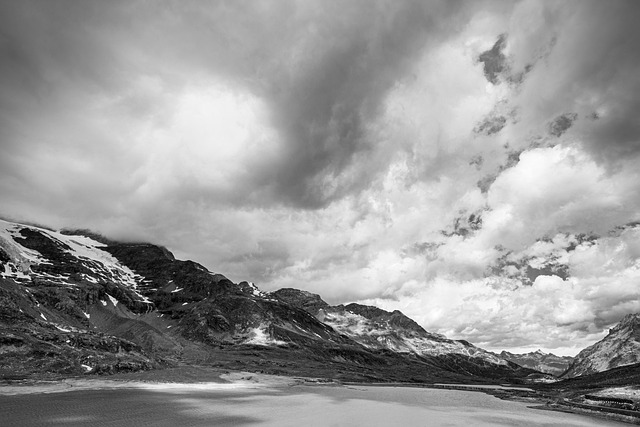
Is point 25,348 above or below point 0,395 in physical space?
above

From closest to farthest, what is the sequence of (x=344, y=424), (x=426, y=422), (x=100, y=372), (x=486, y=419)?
(x=344, y=424)
(x=426, y=422)
(x=486, y=419)
(x=100, y=372)

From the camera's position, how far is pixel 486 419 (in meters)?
80.5

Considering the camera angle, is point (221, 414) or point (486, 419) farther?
point (486, 419)

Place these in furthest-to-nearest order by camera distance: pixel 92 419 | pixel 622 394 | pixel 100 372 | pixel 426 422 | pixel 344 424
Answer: pixel 100 372 → pixel 622 394 → pixel 426 422 → pixel 344 424 → pixel 92 419

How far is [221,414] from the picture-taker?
72.1 m

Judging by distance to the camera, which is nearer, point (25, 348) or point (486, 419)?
point (486, 419)

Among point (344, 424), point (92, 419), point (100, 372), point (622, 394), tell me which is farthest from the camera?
point (100, 372)

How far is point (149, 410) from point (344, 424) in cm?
3718

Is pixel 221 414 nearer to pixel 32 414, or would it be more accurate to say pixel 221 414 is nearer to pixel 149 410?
pixel 149 410

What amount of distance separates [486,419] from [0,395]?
340 feet

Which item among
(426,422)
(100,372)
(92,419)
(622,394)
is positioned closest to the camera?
(92,419)

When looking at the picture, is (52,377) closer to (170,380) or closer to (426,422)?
(170,380)

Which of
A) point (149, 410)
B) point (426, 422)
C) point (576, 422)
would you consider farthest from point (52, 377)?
point (576, 422)

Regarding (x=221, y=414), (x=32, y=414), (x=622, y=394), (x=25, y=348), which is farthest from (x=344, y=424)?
(x=25, y=348)
